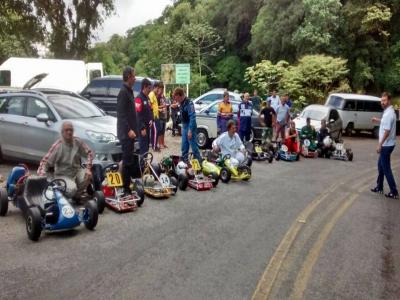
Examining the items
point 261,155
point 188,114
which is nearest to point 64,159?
point 188,114

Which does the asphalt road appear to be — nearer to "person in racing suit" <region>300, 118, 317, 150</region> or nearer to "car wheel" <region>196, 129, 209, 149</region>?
"person in racing suit" <region>300, 118, 317, 150</region>

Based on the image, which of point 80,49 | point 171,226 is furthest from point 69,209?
point 80,49

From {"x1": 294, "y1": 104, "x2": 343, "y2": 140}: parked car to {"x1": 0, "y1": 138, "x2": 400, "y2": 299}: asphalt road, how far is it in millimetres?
10851

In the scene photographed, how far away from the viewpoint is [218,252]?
6.69 meters

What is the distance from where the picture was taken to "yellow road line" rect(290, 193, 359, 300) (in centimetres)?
555

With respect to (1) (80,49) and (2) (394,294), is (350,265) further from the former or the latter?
(1) (80,49)

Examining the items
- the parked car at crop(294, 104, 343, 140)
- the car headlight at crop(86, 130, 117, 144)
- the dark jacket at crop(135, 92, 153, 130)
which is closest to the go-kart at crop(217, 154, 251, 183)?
the dark jacket at crop(135, 92, 153, 130)

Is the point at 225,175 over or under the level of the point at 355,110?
under

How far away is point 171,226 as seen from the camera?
7895 mm

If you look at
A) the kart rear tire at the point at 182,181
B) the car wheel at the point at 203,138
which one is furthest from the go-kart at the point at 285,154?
the kart rear tire at the point at 182,181

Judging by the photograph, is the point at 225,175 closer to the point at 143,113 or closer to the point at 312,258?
the point at 143,113

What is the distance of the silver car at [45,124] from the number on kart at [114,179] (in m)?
2.24

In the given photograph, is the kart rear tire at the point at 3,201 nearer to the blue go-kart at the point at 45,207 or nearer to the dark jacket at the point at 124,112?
the blue go-kart at the point at 45,207

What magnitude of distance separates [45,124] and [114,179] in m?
3.50
